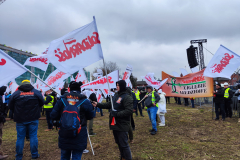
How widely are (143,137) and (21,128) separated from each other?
4.20 m

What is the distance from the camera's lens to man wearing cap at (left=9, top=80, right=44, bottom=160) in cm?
408

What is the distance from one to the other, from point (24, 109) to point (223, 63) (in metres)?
8.16

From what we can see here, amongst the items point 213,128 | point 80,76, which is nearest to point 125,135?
point 213,128

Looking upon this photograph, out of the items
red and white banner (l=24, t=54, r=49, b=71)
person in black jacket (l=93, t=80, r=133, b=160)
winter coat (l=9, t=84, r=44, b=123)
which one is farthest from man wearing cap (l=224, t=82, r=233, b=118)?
red and white banner (l=24, t=54, r=49, b=71)

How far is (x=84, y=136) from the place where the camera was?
3047 mm

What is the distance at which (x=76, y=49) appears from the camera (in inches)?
160

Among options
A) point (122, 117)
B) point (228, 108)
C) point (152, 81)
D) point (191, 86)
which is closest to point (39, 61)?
point (152, 81)

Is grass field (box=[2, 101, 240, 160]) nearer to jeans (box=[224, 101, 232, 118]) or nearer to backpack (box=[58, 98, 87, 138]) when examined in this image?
backpack (box=[58, 98, 87, 138])

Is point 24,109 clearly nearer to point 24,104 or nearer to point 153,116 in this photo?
point 24,104

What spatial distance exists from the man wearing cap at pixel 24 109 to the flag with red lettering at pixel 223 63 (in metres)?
7.46

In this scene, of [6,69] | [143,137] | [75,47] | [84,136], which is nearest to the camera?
[84,136]

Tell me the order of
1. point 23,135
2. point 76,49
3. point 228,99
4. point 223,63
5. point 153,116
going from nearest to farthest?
point 76,49 → point 23,135 → point 153,116 → point 223,63 → point 228,99

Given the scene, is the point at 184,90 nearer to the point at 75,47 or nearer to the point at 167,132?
the point at 167,132

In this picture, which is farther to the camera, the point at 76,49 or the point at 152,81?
the point at 152,81
